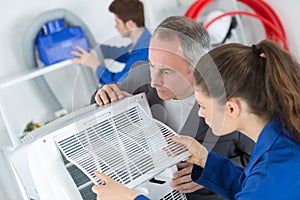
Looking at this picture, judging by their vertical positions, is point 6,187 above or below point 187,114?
below

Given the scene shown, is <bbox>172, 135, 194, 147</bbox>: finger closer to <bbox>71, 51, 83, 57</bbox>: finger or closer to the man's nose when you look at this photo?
the man's nose

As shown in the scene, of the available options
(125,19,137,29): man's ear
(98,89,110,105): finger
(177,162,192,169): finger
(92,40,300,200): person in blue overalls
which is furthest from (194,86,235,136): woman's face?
(125,19,137,29): man's ear

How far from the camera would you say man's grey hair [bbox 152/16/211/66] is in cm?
97

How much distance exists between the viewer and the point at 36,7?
8.36 ft

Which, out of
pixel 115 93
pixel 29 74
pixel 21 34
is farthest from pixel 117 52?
pixel 21 34

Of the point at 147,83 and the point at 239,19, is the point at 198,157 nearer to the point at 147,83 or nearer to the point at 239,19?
the point at 147,83

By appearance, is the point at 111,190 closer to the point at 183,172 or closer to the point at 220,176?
the point at 183,172

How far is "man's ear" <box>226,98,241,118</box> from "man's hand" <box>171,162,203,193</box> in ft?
0.55

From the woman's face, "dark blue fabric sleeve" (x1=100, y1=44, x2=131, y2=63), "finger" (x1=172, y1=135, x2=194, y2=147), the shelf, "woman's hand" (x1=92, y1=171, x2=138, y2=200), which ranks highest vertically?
"dark blue fabric sleeve" (x1=100, y1=44, x2=131, y2=63)

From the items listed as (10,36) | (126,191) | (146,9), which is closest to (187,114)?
(126,191)

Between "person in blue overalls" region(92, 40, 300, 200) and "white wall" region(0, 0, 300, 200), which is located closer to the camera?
"person in blue overalls" region(92, 40, 300, 200)

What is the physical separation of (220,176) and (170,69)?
37 centimetres

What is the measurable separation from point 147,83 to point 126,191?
0.82ft

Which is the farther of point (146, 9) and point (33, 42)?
point (146, 9)
